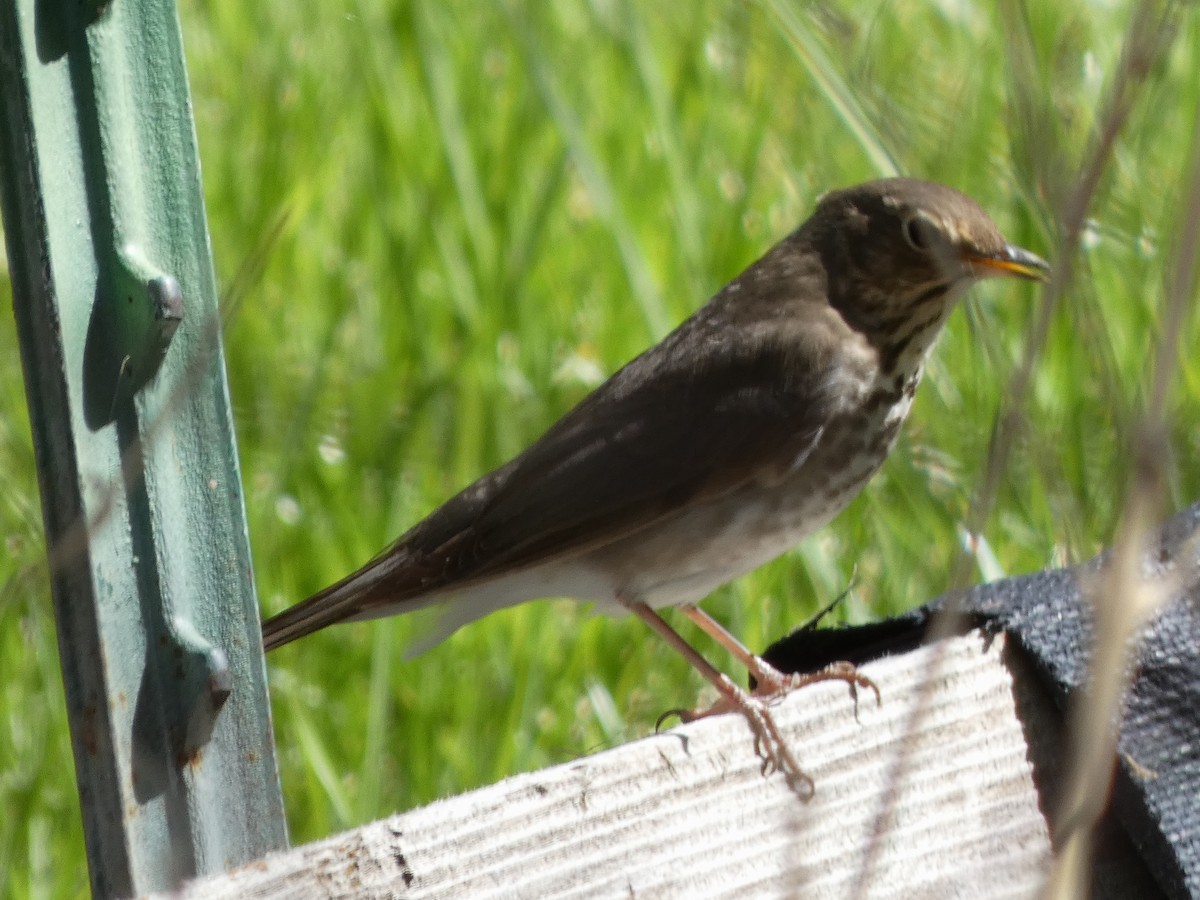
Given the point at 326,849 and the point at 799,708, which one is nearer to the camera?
the point at 326,849

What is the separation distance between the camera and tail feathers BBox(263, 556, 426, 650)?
276 centimetres

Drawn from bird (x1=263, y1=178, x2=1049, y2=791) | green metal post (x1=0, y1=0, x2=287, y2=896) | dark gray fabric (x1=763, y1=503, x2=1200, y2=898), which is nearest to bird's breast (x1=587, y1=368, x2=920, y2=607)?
bird (x1=263, y1=178, x2=1049, y2=791)

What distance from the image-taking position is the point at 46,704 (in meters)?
3.51

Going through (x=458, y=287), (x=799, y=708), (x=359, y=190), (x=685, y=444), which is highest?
(x=359, y=190)

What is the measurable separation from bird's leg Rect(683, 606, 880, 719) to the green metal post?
72 centimetres

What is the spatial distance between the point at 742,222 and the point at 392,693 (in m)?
1.79

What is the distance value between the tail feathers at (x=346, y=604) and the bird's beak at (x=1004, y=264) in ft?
3.73

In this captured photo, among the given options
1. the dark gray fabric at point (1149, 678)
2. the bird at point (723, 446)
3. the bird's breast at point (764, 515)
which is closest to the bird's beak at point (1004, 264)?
the bird at point (723, 446)

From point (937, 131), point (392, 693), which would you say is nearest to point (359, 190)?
point (392, 693)

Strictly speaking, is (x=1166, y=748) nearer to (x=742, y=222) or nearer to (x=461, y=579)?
(x=461, y=579)

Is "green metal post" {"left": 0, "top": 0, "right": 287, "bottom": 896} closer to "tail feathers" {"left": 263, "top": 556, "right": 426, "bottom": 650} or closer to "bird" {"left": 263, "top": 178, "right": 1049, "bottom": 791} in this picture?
"tail feathers" {"left": 263, "top": 556, "right": 426, "bottom": 650}

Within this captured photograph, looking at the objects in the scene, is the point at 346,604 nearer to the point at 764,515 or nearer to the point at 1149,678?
the point at 764,515

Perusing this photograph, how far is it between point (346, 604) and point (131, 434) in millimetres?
1205

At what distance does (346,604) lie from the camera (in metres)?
2.94
